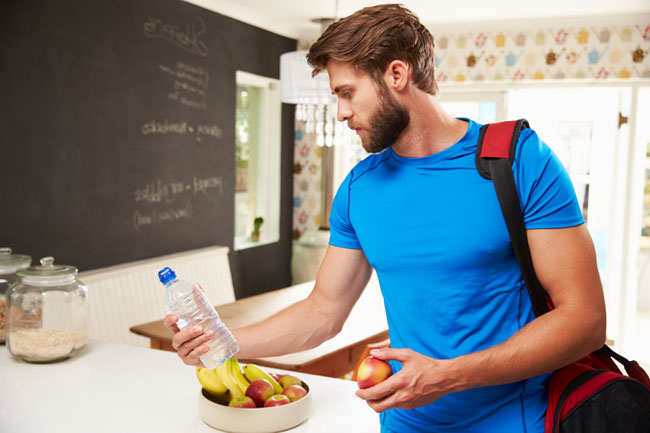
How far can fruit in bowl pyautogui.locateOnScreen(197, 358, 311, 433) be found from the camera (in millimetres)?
1297

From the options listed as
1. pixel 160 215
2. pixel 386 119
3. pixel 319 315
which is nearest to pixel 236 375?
pixel 319 315

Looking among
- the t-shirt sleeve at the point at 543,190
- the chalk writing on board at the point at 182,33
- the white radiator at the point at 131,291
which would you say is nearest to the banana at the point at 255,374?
the t-shirt sleeve at the point at 543,190

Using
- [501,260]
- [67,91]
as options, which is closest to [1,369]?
[501,260]

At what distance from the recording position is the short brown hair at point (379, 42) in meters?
1.12

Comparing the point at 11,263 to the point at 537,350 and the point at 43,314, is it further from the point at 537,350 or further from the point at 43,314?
the point at 537,350

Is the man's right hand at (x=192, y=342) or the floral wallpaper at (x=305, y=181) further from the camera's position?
the floral wallpaper at (x=305, y=181)

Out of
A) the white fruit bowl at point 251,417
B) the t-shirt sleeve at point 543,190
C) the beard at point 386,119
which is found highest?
the beard at point 386,119

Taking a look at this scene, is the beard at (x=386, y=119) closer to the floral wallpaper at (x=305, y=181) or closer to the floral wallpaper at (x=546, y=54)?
the floral wallpaper at (x=546, y=54)

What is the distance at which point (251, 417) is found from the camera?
1.29m

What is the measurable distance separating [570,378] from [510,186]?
1.14 ft

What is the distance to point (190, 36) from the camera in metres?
4.03

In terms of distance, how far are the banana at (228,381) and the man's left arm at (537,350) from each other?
1.52ft

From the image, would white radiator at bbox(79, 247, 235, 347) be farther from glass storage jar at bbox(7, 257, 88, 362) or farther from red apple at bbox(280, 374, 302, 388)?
red apple at bbox(280, 374, 302, 388)

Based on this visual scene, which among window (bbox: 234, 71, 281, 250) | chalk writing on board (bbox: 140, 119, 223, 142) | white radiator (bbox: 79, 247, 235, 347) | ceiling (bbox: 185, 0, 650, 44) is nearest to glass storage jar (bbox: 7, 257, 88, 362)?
white radiator (bbox: 79, 247, 235, 347)
